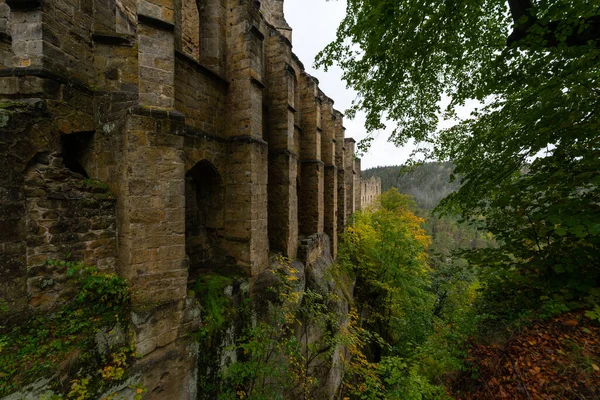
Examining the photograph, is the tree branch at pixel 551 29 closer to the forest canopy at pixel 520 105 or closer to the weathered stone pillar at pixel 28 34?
the forest canopy at pixel 520 105

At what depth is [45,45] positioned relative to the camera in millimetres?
3301

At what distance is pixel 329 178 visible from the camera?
40.6 feet

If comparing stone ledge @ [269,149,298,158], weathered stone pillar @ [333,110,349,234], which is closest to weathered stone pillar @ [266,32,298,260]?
stone ledge @ [269,149,298,158]

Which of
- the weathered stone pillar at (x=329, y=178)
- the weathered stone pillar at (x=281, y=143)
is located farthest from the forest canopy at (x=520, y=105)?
the weathered stone pillar at (x=329, y=178)

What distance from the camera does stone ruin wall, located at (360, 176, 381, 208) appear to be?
109 ft

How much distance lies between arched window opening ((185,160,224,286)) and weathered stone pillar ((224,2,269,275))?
0.90 feet

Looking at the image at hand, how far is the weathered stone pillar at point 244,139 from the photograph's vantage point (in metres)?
5.58

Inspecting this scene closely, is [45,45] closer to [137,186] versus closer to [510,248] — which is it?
[137,186]

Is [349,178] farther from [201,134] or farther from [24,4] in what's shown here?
[24,4]

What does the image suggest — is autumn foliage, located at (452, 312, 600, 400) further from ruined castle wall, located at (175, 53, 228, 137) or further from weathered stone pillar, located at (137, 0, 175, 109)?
ruined castle wall, located at (175, 53, 228, 137)

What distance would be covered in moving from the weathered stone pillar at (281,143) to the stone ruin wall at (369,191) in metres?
25.9

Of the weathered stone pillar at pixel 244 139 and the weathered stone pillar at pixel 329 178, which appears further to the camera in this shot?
the weathered stone pillar at pixel 329 178

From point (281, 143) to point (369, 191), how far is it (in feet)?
103

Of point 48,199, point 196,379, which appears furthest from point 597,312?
point 48,199
